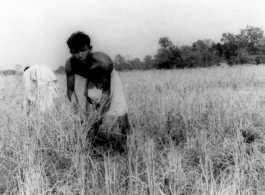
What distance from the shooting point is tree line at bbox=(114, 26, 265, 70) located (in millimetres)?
24516

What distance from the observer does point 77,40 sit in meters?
2.45

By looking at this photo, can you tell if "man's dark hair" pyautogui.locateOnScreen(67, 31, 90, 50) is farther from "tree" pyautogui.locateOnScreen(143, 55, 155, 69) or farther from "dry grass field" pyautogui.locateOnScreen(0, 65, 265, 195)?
"tree" pyautogui.locateOnScreen(143, 55, 155, 69)

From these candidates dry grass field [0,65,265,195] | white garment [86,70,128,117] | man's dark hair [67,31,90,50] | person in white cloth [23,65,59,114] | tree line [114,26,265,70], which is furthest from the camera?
tree line [114,26,265,70]

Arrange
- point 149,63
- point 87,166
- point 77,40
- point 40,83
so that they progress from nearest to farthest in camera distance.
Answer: point 87,166
point 77,40
point 40,83
point 149,63

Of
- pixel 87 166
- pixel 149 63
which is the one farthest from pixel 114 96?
pixel 149 63

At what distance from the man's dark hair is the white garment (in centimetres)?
53

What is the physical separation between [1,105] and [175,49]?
925 inches

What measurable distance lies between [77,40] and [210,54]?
86.4 ft

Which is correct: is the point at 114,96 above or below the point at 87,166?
above

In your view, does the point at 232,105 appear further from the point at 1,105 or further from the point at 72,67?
the point at 1,105

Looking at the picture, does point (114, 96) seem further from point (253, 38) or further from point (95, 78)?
point (253, 38)

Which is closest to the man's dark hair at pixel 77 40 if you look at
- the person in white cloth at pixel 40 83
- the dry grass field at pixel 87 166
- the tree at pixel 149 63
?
the person in white cloth at pixel 40 83

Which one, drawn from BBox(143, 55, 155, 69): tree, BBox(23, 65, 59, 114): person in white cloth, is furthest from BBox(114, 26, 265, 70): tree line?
BBox(23, 65, 59, 114): person in white cloth

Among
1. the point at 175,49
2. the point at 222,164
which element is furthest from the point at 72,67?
the point at 175,49
